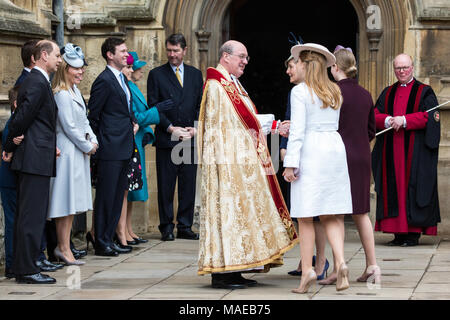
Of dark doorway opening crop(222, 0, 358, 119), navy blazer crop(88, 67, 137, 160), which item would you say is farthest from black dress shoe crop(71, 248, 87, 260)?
dark doorway opening crop(222, 0, 358, 119)

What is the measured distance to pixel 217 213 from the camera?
7.21 metres

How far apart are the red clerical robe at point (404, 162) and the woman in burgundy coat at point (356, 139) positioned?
264 centimetres

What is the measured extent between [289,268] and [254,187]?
1382 mm

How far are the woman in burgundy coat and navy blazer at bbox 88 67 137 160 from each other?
8.64 ft

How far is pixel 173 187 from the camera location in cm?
1052

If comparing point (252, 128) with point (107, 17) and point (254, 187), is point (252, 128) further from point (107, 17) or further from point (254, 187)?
point (107, 17)

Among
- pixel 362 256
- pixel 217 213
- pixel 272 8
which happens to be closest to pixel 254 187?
pixel 217 213

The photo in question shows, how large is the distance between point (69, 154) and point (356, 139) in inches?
101

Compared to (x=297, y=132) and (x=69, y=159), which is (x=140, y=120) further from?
(x=297, y=132)

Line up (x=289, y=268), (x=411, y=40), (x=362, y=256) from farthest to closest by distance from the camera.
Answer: (x=411, y=40)
(x=362, y=256)
(x=289, y=268)

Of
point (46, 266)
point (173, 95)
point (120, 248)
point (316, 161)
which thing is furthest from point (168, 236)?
point (316, 161)

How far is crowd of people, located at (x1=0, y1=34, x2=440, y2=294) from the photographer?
691 cm

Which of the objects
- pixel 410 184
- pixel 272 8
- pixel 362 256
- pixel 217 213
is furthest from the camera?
pixel 272 8

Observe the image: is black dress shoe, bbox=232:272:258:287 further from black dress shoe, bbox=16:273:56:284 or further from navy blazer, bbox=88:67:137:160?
navy blazer, bbox=88:67:137:160
